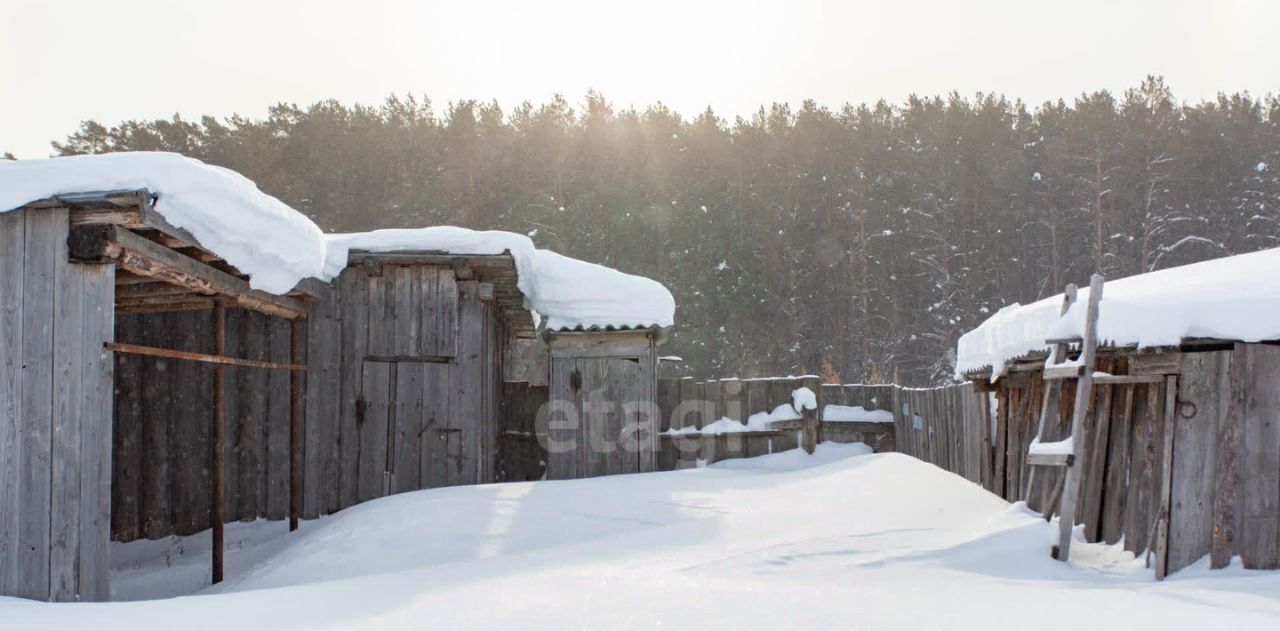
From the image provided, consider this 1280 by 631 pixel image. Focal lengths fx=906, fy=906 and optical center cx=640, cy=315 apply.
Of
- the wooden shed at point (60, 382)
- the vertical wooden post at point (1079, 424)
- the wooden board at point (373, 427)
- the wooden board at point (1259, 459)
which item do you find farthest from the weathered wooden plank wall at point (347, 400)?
the wooden board at point (1259, 459)

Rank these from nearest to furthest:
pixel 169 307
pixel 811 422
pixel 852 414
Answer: pixel 169 307 → pixel 811 422 → pixel 852 414

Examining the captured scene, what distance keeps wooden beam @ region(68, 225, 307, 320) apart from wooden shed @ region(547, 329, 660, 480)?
14.0 feet

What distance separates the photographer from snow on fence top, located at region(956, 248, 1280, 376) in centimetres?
544

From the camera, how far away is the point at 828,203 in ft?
106

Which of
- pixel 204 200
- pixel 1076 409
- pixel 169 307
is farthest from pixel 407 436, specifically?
pixel 1076 409

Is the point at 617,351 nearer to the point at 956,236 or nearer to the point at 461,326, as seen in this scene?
the point at 461,326

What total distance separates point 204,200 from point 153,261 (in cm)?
58

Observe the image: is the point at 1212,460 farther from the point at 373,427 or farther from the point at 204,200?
the point at 373,427

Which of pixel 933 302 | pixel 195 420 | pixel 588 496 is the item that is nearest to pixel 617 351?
pixel 588 496

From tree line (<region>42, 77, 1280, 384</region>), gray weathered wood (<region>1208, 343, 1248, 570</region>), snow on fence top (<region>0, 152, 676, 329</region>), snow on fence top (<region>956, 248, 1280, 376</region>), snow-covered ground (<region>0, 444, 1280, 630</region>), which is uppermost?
tree line (<region>42, 77, 1280, 384</region>)

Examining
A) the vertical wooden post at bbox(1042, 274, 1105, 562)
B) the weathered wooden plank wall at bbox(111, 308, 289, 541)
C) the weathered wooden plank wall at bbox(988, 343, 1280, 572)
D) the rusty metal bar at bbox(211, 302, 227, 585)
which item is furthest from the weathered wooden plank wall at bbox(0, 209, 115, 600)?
the weathered wooden plank wall at bbox(988, 343, 1280, 572)

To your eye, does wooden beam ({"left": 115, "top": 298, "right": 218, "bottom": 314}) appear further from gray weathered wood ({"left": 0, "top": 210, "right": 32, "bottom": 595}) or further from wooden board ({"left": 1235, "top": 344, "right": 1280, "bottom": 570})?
wooden board ({"left": 1235, "top": 344, "right": 1280, "bottom": 570})

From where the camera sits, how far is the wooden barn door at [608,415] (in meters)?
12.2

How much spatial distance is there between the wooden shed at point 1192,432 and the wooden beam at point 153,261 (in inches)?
253
